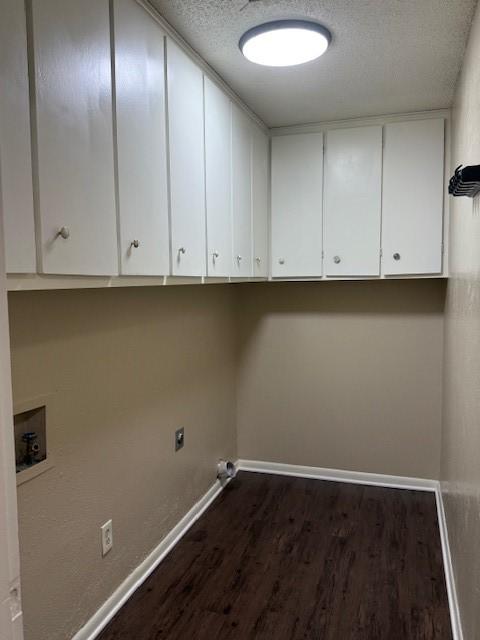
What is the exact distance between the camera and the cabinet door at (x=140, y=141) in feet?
5.03

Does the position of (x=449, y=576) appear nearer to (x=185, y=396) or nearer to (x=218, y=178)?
(x=185, y=396)

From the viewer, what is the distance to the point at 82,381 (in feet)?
6.18

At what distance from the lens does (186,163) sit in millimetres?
1997

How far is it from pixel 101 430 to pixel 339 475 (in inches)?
80.9

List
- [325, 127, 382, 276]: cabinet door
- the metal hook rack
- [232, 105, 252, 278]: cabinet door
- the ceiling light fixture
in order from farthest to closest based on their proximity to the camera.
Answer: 1. [325, 127, 382, 276]: cabinet door
2. [232, 105, 252, 278]: cabinet door
3. the ceiling light fixture
4. the metal hook rack

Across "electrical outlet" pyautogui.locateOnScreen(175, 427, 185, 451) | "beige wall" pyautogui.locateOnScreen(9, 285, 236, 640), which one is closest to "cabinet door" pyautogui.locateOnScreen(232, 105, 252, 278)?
"beige wall" pyautogui.locateOnScreen(9, 285, 236, 640)

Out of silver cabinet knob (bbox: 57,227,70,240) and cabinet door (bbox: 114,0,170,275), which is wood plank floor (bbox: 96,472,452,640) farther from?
silver cabinet knob (bbox: 57,227,70,240)

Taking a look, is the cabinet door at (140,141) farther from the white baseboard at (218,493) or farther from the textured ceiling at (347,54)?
the white baseboard at (218,493)

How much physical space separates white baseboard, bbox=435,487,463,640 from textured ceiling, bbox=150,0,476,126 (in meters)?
2.34

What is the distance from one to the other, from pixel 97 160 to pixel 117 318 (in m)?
0.86

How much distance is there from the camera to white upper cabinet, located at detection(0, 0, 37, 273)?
106 centimetres

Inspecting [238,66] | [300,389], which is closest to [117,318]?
[238,66]

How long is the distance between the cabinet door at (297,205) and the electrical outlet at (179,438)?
1216mm

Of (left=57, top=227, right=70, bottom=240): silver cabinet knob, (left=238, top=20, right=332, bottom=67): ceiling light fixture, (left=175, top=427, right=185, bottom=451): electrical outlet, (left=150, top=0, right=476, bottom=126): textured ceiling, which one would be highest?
(left=150, top=0, right=476, bottom=126): textured ceiling
